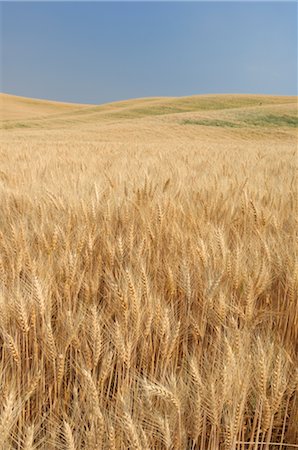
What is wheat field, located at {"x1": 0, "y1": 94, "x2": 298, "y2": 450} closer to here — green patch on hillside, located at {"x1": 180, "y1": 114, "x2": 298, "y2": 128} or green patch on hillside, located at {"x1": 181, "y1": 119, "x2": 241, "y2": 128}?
green patch on hillside, located at {"x1": 181, "y1": 119, "x2": 241, "y2": 128}

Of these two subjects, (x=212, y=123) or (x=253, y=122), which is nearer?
(x=212, y=123)

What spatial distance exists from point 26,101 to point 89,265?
74.4m

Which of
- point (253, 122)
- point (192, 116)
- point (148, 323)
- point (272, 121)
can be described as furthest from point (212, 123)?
point (148, 323)

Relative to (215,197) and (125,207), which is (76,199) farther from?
(215,197)

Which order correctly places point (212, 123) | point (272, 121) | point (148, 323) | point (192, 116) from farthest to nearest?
point (192, 116)
point (272, 121)
point (212, 123)
point (148, 323)

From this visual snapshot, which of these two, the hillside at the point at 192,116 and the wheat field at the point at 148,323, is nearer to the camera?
the wheat field at the point at 148,323

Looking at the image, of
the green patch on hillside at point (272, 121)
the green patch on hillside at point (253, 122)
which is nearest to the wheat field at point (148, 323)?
the green patch on hillside at point (253, 122)

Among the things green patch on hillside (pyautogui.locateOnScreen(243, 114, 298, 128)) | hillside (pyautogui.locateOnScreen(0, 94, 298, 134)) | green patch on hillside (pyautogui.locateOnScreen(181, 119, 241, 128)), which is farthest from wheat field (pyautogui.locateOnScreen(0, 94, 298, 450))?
green patch on hillside (pyautogui.locateOnScreen(243, 114, 298, 128))

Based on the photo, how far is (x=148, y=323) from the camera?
1031 millimetres

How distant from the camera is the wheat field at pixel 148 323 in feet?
2.68

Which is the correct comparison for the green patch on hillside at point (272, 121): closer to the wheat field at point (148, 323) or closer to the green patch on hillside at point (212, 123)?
the green patch on hillside at point (212, 123)

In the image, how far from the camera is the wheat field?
816 millimetres

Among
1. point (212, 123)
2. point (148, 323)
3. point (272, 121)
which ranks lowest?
point (148, 323)

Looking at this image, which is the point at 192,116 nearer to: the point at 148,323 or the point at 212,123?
the point at 212,123
